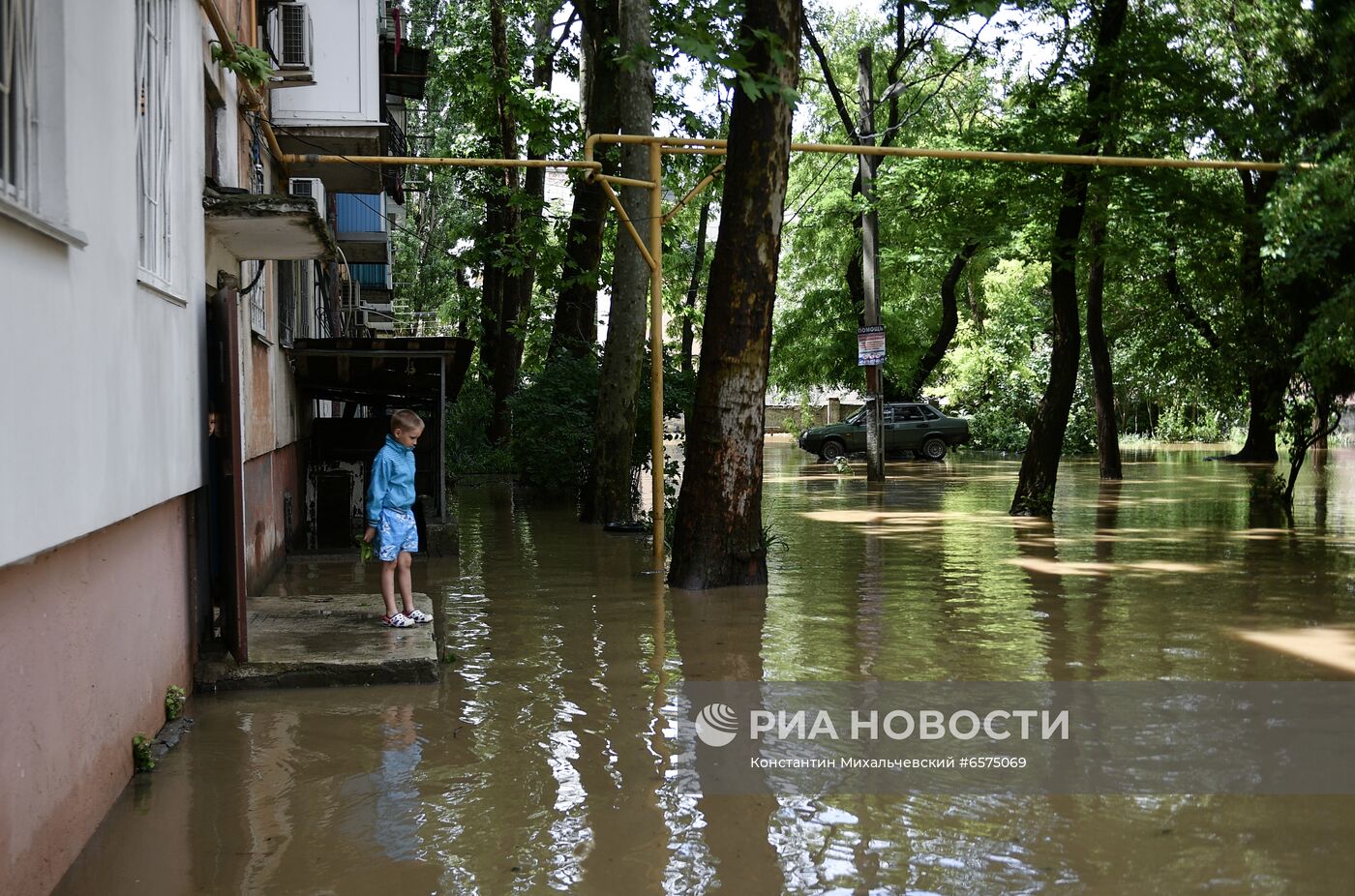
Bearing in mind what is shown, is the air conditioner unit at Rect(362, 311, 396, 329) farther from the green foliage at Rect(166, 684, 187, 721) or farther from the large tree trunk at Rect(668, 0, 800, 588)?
the green foliage at Rect(166, 684, 187, 721)

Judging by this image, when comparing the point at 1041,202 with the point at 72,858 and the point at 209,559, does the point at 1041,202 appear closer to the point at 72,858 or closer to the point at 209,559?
the point at 209,559

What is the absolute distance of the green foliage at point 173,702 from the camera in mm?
6691

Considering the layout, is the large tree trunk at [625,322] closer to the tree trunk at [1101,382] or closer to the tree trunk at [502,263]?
the tree trunk at [502,263]

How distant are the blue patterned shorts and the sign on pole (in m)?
17.4

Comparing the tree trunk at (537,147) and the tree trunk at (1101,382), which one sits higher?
the tree trunk at (537,147)

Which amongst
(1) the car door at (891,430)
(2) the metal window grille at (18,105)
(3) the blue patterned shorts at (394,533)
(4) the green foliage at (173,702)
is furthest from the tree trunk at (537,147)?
(2) the metal window grille at (18,105)

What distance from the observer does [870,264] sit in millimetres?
27031

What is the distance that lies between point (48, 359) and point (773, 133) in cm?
782

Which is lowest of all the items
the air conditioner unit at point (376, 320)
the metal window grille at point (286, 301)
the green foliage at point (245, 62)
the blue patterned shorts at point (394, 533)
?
the blue patterned shorts at point (394, 533)

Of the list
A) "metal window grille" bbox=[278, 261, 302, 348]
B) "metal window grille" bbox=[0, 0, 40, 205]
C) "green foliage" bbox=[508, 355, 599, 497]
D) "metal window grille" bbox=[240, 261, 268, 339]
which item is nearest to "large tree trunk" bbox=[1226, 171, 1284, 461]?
"green foliage" bbox=[508, 355, 599, 497]

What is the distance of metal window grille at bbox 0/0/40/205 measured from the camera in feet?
14.3

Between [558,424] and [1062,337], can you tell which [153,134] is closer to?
[558,424]

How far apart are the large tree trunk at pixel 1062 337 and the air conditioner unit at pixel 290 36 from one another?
1026 centimetres

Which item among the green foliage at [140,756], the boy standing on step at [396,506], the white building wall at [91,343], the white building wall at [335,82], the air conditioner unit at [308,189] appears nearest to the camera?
the white building wall at [91,343]
